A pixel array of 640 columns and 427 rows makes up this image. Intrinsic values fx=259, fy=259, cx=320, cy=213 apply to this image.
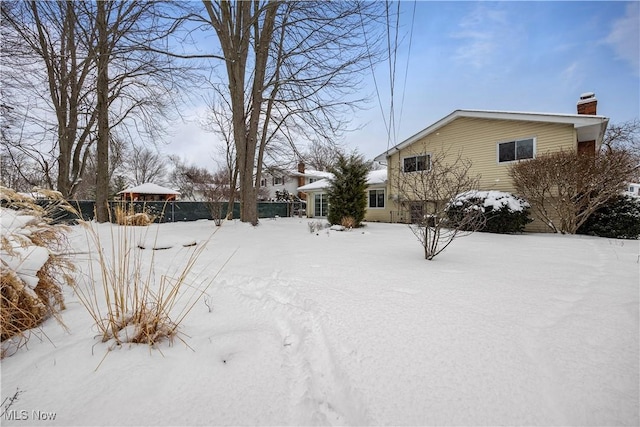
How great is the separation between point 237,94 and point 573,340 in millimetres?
10173

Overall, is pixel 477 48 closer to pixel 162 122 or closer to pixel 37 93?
pixel 162 122

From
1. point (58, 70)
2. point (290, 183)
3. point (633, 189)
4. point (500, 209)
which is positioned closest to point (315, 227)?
point (500, 209)

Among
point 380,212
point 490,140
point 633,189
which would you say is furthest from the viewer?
point 633,189

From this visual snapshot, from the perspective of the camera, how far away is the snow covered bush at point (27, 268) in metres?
1.63

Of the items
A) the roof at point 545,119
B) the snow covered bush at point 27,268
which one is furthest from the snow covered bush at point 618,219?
the snow covered bush at point 27,268

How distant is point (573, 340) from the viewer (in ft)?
5.46

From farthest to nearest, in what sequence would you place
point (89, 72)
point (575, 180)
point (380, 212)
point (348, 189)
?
1. point (380, 212)
2. point (89, 72)
3. point (348, 189)
4. point (575, 180)

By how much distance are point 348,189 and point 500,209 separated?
194 inches

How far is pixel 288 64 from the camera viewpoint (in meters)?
9.41

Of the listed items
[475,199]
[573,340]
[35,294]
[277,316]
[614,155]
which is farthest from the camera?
[475,199]

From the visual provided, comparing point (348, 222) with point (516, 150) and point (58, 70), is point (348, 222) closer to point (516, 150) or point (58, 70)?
point (516, 150)

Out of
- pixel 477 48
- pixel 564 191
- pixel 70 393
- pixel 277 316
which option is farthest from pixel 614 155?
pixel 70 393

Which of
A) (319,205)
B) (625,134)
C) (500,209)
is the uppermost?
(625,134)

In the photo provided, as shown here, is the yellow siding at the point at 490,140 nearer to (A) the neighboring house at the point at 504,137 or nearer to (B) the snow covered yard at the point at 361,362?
(A) the neighboring house at the point at 504,137
